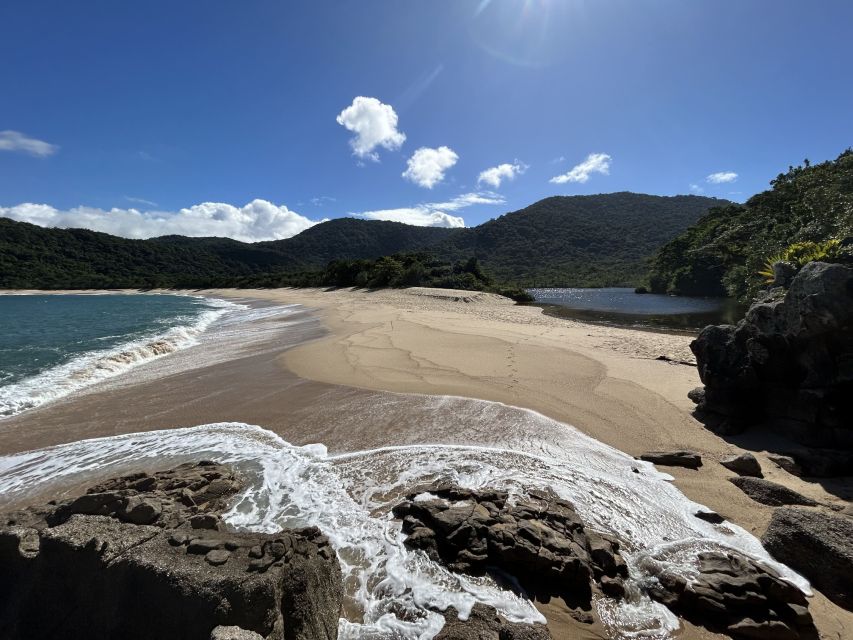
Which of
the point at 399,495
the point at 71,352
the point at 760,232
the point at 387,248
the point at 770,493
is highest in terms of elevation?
the point at 387,248

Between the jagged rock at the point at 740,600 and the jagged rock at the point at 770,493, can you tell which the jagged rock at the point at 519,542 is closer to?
the jagged rock at the point at 740,600

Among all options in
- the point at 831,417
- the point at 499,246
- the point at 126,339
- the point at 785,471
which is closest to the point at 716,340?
the point at 831,417

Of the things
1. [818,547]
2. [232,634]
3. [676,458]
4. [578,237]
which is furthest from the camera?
[578,237]

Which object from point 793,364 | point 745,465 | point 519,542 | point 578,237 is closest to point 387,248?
point 578,237

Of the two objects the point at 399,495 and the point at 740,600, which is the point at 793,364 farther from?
the point at 399,495

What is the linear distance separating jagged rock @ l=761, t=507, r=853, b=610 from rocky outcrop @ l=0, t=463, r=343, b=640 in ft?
15.8

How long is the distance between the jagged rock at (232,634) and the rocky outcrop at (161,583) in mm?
12

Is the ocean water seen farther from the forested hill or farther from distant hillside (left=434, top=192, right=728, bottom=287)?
distant hillside (left=434, top=192, right=728, bottom=287)

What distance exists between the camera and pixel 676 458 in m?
5.99

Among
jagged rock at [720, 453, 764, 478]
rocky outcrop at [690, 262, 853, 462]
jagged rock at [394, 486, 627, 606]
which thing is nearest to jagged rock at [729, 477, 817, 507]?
jagged rock at [720, 453, 764, 478]

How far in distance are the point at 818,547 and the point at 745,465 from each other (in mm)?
1950

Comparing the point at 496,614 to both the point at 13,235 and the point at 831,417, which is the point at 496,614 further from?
the point at 13,235

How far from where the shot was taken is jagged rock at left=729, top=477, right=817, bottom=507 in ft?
16.0

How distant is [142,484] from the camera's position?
5.12m
